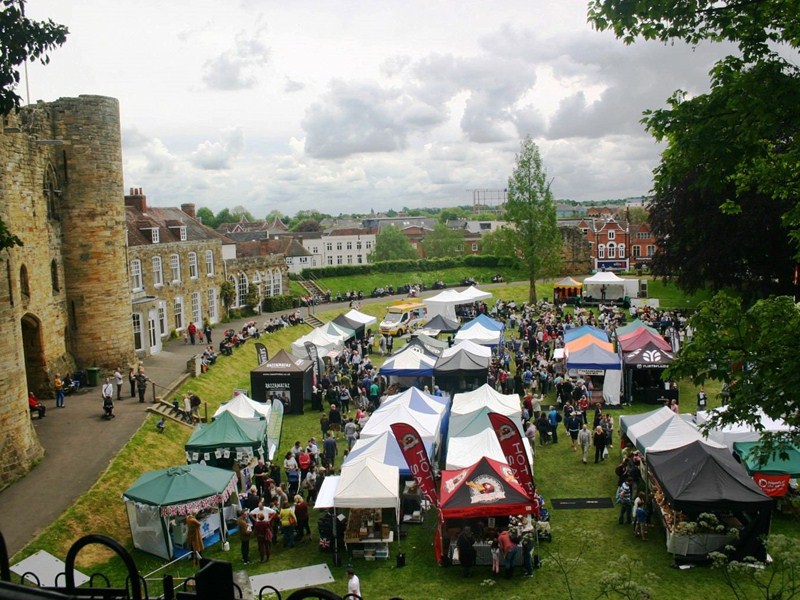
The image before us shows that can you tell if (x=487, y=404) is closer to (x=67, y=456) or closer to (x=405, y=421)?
(x=405, y=421)

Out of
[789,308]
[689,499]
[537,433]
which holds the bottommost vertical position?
[537,433]

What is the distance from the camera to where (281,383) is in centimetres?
2406

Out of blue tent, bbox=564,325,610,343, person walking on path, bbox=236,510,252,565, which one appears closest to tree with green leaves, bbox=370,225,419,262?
blue tent, bbox=564,325,610,343

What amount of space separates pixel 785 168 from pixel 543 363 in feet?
60.9

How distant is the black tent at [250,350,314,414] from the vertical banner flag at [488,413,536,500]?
11.1 metres

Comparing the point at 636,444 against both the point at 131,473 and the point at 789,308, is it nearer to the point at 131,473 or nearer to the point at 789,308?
the point at 789,308

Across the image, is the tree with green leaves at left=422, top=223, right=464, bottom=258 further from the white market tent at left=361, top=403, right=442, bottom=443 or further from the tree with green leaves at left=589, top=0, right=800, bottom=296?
the tree with green leaves at left=589, top=0, right=800, bottom=296

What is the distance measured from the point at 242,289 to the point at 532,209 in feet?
69.2

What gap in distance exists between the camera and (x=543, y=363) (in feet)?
87.7

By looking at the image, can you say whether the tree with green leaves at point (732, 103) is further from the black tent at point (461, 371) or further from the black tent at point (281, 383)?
the black tent at point (281, 383)

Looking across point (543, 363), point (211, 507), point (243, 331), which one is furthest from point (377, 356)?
point (211, 507)

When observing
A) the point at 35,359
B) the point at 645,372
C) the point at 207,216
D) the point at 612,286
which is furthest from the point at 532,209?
the point at 207,216

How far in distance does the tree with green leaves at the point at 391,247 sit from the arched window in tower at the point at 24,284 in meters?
65.9

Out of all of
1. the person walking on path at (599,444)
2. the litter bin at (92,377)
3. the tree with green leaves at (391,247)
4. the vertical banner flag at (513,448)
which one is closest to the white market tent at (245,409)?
the vertical banner flag at (513,448)
